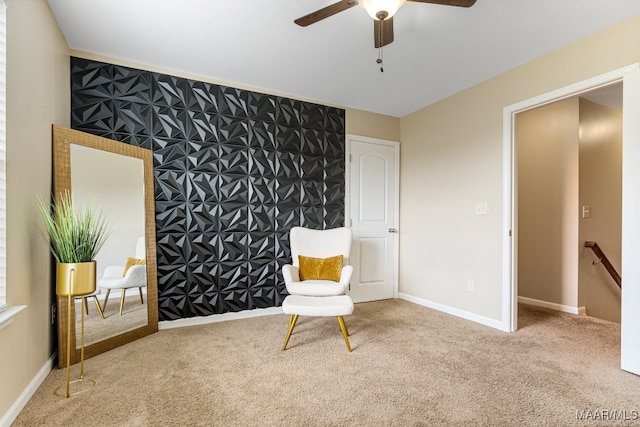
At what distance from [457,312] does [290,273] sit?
6.06 ft

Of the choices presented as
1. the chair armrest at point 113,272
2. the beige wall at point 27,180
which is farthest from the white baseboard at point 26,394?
the chair armrest at point 113,272

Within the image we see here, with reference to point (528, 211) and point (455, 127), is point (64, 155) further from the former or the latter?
point (528, 211)

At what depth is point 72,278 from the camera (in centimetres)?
187

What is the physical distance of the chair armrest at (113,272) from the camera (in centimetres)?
244

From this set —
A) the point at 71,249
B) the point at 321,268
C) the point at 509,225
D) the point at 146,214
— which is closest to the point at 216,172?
the point at 146,214

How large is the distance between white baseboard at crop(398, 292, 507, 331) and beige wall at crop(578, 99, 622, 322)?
4.19 ft

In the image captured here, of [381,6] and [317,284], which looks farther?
[317,284]

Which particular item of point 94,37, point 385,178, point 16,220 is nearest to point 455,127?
point 385,178

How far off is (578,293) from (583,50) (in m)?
2.47

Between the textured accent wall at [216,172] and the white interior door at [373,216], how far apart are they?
382mm

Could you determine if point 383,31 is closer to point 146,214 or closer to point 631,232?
point 631,232

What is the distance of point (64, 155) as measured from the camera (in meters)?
2.27

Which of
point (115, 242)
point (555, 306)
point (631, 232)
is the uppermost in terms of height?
point (631, 232)

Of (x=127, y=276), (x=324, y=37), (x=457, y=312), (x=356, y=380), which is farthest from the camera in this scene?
(x=457, y=312)
